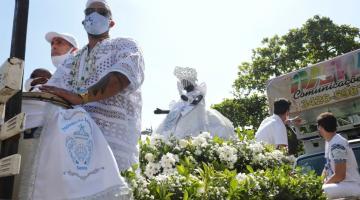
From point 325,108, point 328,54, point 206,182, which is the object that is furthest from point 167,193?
point 328,54

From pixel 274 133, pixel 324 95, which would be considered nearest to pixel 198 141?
pixel 274 133

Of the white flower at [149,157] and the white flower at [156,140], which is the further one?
the white flower at [156,140]

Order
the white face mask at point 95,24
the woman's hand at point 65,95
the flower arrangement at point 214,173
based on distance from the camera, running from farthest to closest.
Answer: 1. the white face mask at point 95,24
2. the flower arrangement at point 214,173
3. the woman's hand at point 65,95

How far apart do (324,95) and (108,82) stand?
19.4ft

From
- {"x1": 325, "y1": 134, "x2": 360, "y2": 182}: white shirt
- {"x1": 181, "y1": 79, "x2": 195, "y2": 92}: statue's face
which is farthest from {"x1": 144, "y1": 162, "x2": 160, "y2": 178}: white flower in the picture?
{"x1": 181, "y1": 79, "x2": 195, "y2": 92}: statue's face

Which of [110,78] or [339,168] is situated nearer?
[110,78]

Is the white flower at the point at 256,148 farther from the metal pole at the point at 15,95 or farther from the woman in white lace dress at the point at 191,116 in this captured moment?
the metal pole at the point at 15,95

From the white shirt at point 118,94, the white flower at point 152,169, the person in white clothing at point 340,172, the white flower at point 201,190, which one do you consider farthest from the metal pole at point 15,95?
the person in white clothing at point 340,172

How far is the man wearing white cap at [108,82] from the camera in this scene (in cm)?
235

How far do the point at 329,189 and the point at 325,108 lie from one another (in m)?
3.52

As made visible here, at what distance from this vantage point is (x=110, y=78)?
2.35m

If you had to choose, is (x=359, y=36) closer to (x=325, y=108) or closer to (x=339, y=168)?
(x=325, y=108)

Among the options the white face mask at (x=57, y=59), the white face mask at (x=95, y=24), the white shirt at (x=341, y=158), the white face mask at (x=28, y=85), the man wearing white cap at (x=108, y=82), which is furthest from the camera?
the white shirt at (x=341, y=158)

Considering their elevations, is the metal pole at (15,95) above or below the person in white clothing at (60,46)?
below
